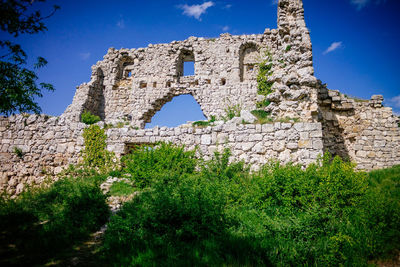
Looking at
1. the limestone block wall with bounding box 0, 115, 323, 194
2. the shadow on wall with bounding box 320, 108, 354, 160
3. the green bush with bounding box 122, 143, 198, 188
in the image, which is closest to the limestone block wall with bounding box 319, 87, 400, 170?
the shadow on wall with bounding box 320, 108, 354, 160

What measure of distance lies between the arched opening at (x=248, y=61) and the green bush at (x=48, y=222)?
1296cm

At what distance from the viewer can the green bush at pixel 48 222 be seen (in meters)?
3.80

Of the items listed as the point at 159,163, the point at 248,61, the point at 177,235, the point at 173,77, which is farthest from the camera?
the point at 173,77

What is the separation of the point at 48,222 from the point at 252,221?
4248 millimetres

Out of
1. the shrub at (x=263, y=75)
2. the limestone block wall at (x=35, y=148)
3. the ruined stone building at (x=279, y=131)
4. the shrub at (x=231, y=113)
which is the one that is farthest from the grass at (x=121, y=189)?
the shrub at (x=263, y=75)

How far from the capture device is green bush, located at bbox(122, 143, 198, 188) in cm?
690

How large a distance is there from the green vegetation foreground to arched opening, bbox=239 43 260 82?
11.0 metres

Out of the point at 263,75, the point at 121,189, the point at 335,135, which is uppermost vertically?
the point at 263,75

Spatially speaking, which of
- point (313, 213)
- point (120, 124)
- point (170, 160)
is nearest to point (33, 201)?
point (170, 160)

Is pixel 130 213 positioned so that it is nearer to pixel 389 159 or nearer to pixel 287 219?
pixel 287 219

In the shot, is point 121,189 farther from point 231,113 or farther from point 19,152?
point 19,152

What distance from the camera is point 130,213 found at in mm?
4465

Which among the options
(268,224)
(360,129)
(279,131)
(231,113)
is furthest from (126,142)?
(360,129)

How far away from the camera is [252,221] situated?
13.9 ft
